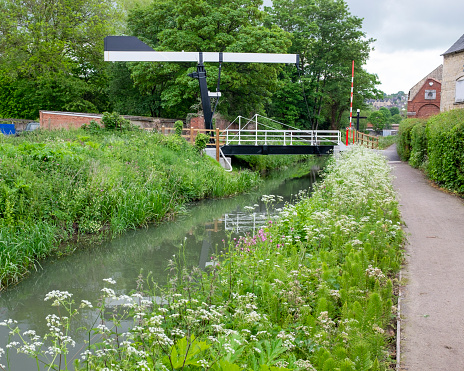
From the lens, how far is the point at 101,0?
34594 millimetres

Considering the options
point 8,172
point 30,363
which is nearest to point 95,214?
point 8,172

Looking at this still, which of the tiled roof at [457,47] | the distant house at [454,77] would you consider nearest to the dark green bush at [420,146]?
the distant house at [454,77]

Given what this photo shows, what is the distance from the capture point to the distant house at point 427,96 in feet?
156

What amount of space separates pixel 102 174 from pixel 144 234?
1.81 m

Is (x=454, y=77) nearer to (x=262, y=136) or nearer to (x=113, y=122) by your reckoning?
(x=262, y=136)

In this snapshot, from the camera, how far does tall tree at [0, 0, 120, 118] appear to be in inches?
1205

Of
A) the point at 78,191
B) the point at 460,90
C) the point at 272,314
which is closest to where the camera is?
the point at 272,314

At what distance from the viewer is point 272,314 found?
4.09 metres

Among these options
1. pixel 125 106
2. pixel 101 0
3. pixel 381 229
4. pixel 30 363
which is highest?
pixel 101 0

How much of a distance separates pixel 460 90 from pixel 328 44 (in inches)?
548

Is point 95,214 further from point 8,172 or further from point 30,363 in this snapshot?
point 30,363

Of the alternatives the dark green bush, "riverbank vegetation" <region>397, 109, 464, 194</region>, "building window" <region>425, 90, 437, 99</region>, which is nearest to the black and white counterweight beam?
the dark green bush

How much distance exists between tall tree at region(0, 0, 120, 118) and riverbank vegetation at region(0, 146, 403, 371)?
93.8ft

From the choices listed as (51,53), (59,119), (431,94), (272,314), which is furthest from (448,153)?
(431,94)
